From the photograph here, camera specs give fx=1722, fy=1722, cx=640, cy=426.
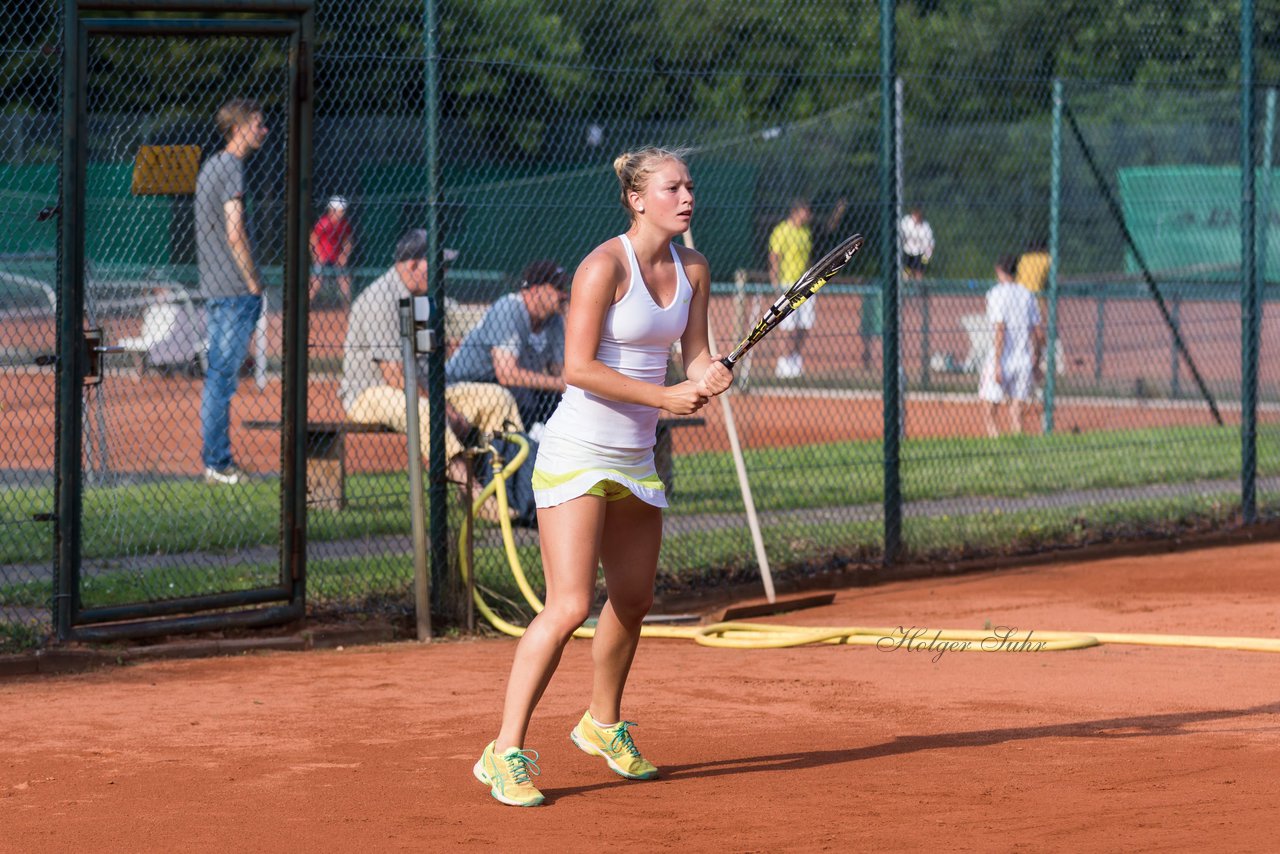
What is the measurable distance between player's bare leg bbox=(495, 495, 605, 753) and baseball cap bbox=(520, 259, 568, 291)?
14.2ft

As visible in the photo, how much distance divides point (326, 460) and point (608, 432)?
4336 mm

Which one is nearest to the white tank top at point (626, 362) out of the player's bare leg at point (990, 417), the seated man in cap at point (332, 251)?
the seated man in cap at point (332, 251)

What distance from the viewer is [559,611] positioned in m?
5.04

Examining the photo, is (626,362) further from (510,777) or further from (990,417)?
(990,417)

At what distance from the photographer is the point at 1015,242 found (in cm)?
1214

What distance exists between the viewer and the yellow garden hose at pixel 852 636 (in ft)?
24.5

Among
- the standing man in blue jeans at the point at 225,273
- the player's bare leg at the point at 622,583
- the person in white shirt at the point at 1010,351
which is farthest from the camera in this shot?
the person in white shirt at the point at 1010,351

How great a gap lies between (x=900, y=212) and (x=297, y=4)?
3720mm

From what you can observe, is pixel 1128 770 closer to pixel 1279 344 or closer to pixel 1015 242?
pixel 1015 242

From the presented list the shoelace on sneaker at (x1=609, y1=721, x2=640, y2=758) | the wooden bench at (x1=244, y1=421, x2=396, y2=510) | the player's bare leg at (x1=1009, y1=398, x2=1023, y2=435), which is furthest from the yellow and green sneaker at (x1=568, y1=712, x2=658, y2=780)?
the player's bare leg at (x1=1009, y1=398, x2=1023, y2=435)

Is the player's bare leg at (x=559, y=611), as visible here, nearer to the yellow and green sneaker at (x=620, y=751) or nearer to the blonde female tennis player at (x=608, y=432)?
the blonde female tennis player at (x=608, y=432)

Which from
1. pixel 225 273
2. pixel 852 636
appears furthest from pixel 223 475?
pixel 852 636

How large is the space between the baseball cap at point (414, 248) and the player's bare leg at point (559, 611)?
329 centimetres

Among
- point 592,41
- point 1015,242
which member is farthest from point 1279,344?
point 592,41
